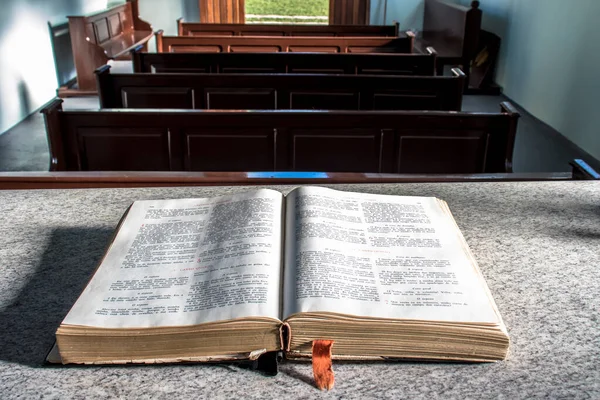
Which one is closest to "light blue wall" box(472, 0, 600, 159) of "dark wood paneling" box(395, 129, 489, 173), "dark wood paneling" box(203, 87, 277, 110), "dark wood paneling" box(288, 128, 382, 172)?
"dark wood paneling" box(395, 129, 489, 173)

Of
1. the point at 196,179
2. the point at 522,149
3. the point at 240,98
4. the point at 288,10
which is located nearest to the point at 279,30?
the point at 240,98

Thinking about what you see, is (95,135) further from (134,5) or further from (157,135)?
(134,5)

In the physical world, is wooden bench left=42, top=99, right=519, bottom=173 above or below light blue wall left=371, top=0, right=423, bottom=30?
below

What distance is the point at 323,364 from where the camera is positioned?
66 centimetres

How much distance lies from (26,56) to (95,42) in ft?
3.90

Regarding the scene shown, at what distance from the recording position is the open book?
26.5 inches

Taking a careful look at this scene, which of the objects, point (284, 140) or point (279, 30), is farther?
point (279, 30)

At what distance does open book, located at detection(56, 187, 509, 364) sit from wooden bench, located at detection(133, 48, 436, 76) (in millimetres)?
4018

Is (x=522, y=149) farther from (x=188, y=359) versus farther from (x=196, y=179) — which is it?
(x=188, y=359)

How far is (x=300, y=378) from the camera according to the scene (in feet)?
2.18

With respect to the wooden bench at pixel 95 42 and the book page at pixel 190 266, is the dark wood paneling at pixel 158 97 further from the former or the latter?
the book page at pixel 190 266

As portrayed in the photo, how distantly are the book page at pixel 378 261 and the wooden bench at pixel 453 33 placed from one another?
5.20 meters

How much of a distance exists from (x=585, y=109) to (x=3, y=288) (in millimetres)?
4906

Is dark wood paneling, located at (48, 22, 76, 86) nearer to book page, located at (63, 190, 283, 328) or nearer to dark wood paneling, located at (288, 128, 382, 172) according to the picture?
dark wood paneling, located at (288, 128, 382, 172)
